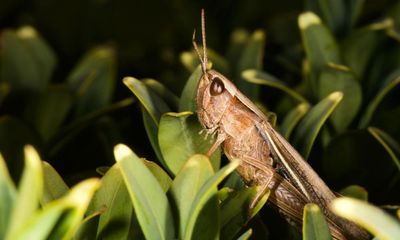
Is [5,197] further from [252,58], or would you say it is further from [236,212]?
[252,58]

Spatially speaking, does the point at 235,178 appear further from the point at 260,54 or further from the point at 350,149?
the point at 260,54

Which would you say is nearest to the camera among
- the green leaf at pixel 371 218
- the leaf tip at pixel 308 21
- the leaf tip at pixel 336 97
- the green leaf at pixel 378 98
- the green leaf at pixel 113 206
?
the green leaf at pixel 371 218

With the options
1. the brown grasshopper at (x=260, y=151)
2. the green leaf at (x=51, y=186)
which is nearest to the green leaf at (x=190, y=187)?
the green leaf at (x=51, y=186)

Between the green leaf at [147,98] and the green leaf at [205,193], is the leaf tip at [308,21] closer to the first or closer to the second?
the green leaf at [147,98]

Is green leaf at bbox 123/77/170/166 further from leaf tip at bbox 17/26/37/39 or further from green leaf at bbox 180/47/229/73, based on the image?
leaf tip at bbox 17/26/37/39

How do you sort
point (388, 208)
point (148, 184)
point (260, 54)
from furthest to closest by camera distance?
point (260, 54)
point (388, 208)
point (148, 184)

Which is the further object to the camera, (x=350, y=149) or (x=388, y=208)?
(x=350, y=149)

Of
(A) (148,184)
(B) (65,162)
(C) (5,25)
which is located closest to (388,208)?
(A) (148,184)
